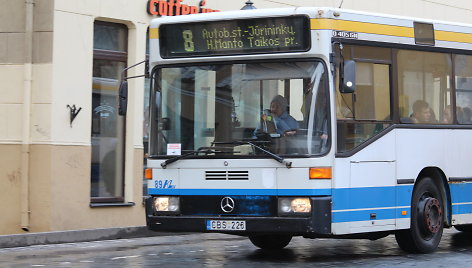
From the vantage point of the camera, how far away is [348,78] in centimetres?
1188

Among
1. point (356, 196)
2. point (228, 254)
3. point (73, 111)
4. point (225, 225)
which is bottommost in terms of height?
point (228, 254)

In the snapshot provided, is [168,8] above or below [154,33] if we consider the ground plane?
above

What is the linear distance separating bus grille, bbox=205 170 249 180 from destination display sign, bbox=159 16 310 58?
1.37 metres

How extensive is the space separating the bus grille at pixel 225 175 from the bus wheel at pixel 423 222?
2364 millimetres

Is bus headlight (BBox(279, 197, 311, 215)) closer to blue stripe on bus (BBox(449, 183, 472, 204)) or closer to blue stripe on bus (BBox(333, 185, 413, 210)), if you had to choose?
blue stripe on bus (BBox(333, 185, 413, 210))

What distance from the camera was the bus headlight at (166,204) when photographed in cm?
1272

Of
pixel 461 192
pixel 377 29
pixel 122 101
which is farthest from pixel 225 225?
pixel 461 192

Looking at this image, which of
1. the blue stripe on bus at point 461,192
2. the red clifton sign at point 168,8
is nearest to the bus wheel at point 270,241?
the blue stripe on bus at point 461,192

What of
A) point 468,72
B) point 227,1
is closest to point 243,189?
point 468,72

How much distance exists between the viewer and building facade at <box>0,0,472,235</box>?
16.8 m

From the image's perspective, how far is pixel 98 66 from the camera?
18.0 m

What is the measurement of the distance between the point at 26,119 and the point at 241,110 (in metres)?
5.48

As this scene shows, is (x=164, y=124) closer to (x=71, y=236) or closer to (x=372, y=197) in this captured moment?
(x=372, y=197)

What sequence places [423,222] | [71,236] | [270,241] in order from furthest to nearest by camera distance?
[71,236]
[270,241]
[423,222]
